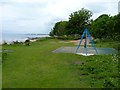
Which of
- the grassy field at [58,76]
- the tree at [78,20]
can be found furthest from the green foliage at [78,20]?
the grassy field at [58,76]

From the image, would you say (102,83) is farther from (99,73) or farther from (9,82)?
(9,82)

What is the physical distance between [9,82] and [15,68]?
2915 mm

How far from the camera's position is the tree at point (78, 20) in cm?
5759

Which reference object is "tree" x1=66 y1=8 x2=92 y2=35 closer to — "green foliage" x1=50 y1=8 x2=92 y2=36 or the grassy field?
"green foliage" x1=50 y1=8 x2=92 y2=36

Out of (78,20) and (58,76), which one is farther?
(78,20)

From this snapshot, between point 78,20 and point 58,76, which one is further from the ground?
point 78,20

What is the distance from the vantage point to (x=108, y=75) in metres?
10.4

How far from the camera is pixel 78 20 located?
57594 mm

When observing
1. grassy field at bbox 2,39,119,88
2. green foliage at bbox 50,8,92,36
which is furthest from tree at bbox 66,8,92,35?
grassy field at bbox 2,39,119,88

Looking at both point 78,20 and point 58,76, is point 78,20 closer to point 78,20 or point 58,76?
point 78,20

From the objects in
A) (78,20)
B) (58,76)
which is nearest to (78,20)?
(78,20)

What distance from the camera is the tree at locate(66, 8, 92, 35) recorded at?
189ft

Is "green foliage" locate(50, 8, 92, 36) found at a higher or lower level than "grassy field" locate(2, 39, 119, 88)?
higher


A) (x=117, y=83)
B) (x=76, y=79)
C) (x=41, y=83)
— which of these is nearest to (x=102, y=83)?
(x=117, y=83)
